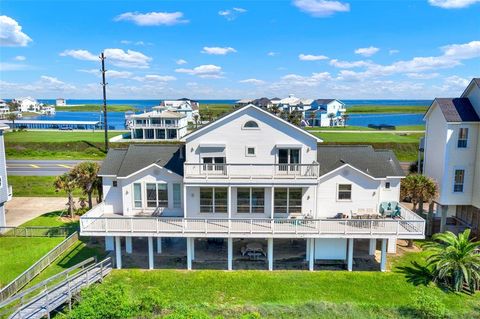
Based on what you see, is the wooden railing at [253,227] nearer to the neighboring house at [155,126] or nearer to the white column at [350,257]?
the white column at [350,257]

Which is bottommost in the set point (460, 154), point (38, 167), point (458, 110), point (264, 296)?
point (264, 296)

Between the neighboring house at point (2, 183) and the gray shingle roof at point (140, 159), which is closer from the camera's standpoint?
the gray shingle roof at point (140, 159)

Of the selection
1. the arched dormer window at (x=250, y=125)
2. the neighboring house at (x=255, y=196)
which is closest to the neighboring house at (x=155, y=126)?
the neighboring house at (x=255, y=196)

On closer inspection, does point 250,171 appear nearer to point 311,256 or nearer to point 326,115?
point 311,256

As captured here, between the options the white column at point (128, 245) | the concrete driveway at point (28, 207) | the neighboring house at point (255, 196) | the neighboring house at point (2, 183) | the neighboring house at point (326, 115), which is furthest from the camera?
the neighboring house at point (326, 115)

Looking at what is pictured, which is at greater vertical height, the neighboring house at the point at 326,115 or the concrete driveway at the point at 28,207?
the neighboring house at the point at 326,115

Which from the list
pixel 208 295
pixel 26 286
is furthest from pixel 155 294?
pixel 26 286

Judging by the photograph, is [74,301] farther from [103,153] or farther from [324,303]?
[103,153]

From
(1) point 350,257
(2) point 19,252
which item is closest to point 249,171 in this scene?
(1) point 350,257

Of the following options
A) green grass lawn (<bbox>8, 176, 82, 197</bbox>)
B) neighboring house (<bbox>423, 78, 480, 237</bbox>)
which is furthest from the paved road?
neighboring house (<bbox>423, 78, 480, 237</bbox>)
